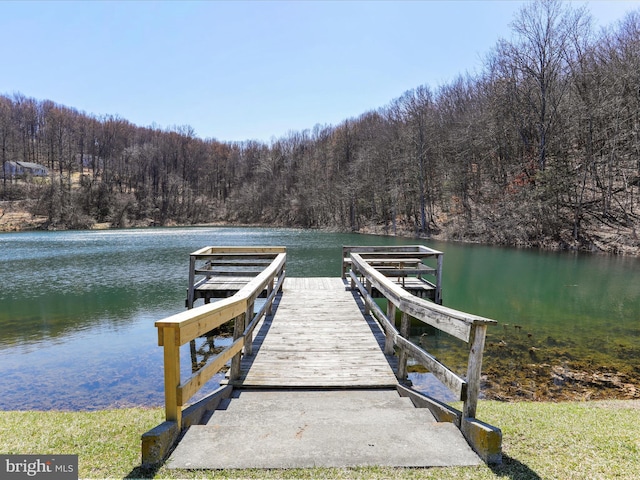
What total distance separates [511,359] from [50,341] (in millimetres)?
10348

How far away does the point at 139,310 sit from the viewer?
11914 millimetres

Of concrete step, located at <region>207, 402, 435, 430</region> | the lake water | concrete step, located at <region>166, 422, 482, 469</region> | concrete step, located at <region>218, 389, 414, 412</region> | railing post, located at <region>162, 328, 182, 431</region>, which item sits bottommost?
the lake water

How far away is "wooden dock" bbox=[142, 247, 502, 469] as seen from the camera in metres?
2.57

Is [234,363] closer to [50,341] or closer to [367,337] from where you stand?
[367,337]

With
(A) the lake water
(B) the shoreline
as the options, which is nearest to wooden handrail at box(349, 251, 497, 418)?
(A) the lake water

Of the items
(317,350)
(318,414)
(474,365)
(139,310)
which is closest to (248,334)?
(317,350)

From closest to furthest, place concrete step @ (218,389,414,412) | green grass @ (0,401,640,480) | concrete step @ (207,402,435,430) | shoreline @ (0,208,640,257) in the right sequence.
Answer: green grass @ (0,401,640,480) < concrete step @ (207,402,435,430) < concrete step @ (218,389,414,412) < shoreline @ (0,208,640,257)

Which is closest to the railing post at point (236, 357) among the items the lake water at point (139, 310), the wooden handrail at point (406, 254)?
the lake water at point (139, 310)

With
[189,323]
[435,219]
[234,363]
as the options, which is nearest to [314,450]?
[189,323]

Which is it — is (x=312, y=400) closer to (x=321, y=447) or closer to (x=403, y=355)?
(x=403, y=355)

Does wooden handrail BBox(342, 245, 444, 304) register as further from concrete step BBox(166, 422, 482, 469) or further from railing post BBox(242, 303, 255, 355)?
concrete step BBox(166, 422, 482, 469)

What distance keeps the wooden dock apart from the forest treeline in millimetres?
25480

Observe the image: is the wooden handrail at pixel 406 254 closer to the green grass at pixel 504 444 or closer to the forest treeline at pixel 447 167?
the green grass at pixel 504 444

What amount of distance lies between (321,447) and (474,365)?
1.27 m
